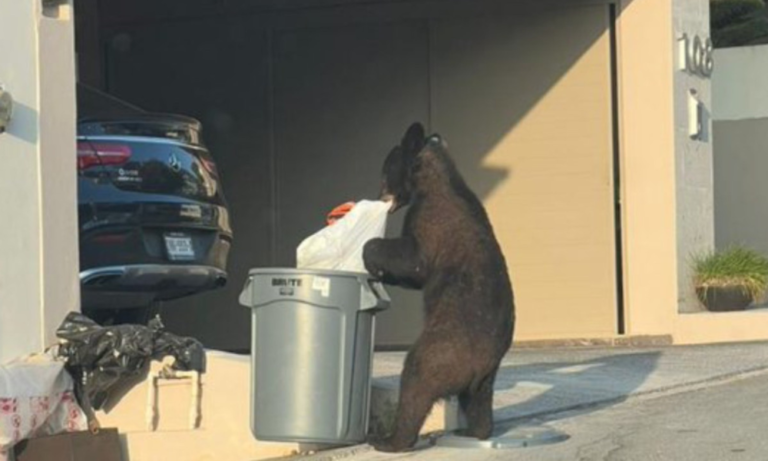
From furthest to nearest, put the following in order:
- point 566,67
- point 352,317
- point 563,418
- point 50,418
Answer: point 566,67, point 563,418, point 50,418, point 352,317

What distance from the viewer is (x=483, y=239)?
24.4 ft

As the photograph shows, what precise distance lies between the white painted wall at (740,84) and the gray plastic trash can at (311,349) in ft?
44.6

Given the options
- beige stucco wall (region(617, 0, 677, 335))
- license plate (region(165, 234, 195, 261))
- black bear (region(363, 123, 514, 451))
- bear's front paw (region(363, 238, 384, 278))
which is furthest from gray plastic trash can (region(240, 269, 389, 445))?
beige stucco wall (region(617, 0, 677, 335))

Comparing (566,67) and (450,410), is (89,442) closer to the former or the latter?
(450,410)

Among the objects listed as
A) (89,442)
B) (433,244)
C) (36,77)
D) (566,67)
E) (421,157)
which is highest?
(566,67)

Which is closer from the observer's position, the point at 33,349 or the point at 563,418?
the point at 33,349

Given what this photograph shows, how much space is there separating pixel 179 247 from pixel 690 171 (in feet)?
24.8

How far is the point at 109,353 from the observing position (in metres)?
8.10

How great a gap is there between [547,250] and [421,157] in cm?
791

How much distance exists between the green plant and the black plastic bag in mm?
7875

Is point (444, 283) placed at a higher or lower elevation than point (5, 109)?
lower

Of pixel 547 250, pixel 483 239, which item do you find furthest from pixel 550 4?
pixel 483 239

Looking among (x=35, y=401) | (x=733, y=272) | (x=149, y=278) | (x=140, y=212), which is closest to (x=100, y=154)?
(x=140, y=212)

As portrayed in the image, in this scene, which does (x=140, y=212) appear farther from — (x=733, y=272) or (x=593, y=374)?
(x=733, y=272)
